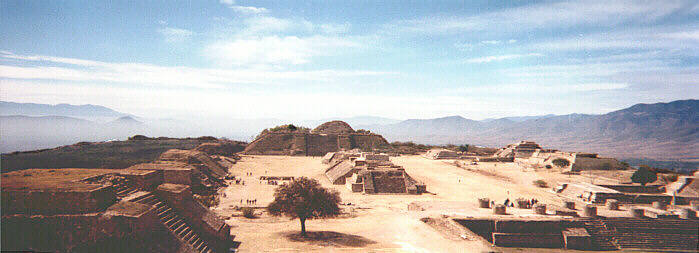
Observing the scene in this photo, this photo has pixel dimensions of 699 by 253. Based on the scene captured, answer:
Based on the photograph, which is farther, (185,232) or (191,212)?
(191,212)

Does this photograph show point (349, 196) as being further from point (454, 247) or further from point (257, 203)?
point (454, 247)

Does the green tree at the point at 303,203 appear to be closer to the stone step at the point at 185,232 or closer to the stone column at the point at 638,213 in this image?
the stone step at the point at 185,232

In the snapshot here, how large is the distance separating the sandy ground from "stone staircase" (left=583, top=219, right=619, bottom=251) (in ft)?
11.0

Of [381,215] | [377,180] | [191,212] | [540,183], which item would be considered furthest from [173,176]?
[540,183]

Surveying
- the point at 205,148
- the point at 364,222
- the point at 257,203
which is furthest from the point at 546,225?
the point at 205,148

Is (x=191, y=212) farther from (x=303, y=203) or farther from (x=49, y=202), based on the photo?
(x=303, y=203)

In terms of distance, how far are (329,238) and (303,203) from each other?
2292mm

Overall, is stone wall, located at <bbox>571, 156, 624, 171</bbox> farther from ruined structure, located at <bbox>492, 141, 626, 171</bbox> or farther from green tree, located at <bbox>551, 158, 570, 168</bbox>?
green tree, located at <bbox>551, 158, 570, 168</bbox>

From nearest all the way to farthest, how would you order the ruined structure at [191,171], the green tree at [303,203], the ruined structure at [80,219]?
the ruined structure at [80,219] < the green tree at [303,203] < the ruined structure at [191,171]

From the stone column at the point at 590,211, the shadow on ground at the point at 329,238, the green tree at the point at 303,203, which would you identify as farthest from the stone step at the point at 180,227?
the stone column at the point at 590,211

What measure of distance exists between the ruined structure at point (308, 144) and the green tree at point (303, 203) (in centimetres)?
5076

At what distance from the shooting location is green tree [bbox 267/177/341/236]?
59.7 feet

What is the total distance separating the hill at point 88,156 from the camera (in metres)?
29.4

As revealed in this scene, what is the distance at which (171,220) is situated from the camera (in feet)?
45.3
